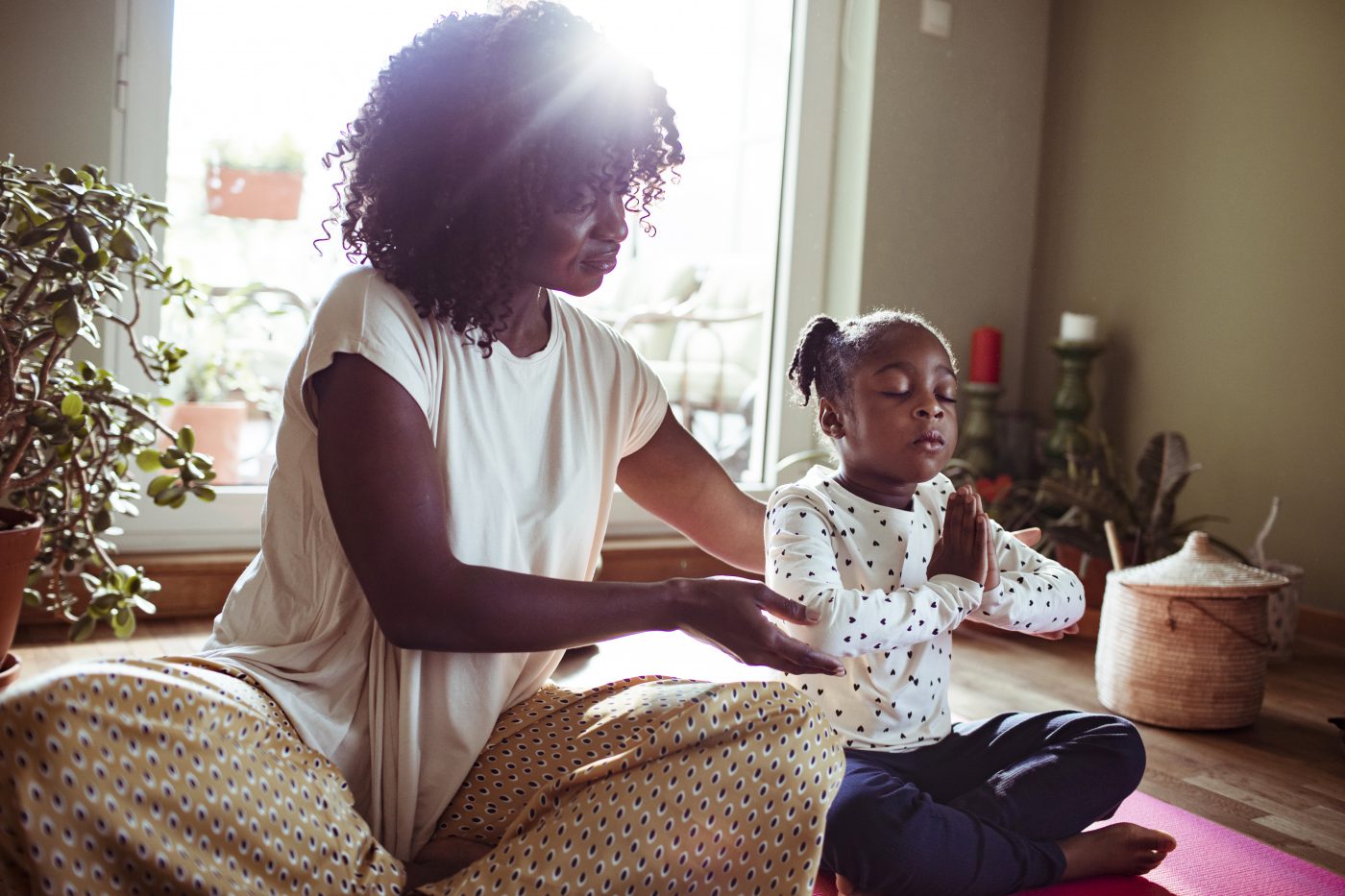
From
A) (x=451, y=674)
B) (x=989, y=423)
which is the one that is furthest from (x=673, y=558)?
(x=451, y=674)

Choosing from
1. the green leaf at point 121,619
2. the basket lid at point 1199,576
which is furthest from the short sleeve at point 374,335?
the basket lid at point 1199,576

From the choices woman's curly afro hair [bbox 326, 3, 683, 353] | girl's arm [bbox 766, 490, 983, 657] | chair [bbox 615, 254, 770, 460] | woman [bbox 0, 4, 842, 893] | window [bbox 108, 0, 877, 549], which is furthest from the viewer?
chair [bbox 615, 254, 770, 460]

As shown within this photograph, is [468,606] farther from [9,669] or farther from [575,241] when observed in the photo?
[9,669]

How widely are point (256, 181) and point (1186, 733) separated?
3.27 meters

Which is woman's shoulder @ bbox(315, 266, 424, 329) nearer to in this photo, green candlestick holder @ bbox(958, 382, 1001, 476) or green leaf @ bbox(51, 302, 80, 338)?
green leaf @ bbox(51, 302, 80, 338)

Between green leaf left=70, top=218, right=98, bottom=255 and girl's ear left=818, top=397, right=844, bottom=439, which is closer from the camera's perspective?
girl's ear left=818, top=397, right=844, bottom=439

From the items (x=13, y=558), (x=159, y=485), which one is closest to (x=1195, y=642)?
(x=159, y=485)

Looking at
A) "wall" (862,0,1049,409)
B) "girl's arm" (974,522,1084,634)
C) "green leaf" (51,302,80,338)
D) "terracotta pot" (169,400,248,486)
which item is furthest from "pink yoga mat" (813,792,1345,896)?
"terracotta pot" (169,400,248,486)

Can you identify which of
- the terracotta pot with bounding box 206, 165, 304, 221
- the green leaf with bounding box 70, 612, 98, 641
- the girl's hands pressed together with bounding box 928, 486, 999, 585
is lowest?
the green leaf with bounding box 70, 612, 98, 641

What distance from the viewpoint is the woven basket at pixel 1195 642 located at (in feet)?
7.84

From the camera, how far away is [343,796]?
3.71 feet

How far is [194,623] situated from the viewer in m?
2.84

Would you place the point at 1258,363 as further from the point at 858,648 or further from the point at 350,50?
the point at 350,50

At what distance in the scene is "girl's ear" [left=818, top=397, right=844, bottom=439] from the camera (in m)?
1.63
